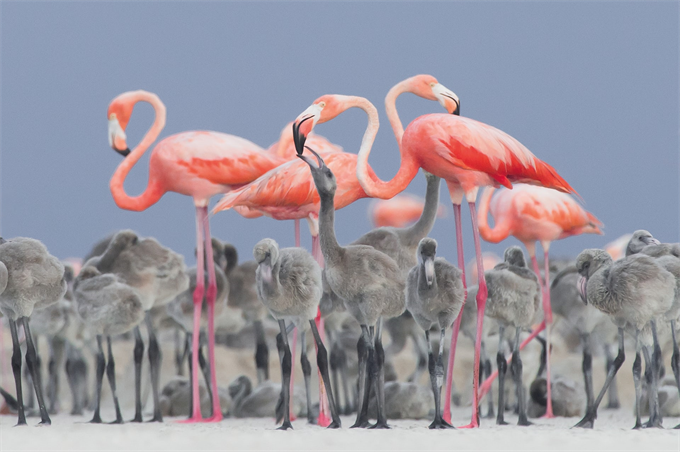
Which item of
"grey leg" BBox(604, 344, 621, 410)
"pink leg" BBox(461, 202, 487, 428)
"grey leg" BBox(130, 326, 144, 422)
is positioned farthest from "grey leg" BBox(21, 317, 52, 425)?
"grey leg" BBox(604, 344, 621, 410)

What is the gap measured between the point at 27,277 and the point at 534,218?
4.35 meters

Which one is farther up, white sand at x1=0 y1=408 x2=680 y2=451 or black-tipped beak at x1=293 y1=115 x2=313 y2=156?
black-tipped beak at x1=293 y1=115 x2=313 y2=156

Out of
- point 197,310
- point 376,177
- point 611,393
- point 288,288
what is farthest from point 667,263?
point 197,310

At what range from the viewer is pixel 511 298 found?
6855 mm

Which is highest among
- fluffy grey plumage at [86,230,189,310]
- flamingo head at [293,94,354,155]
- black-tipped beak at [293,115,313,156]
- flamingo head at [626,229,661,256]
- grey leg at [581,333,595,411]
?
flamingo head at [293,94,354,155]

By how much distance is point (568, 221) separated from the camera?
28.3 feet

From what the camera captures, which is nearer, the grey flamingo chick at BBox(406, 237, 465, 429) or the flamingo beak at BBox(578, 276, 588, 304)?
the grey flamingo chick at BBox(406, 237, 465, 429)

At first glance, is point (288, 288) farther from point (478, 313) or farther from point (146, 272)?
point (146, 272)

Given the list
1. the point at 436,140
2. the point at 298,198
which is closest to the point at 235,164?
the point at 298,198

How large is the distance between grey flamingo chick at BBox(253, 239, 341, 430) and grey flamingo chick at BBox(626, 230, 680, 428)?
2.16 metres

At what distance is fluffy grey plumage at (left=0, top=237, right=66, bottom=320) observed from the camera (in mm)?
6344

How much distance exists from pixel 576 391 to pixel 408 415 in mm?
1570

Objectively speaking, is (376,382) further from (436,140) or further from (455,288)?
(436,140)

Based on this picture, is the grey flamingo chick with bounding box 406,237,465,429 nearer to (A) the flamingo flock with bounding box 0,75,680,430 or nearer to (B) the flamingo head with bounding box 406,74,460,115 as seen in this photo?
(A) the flamingo flock with bounding box 0,75,680,430
